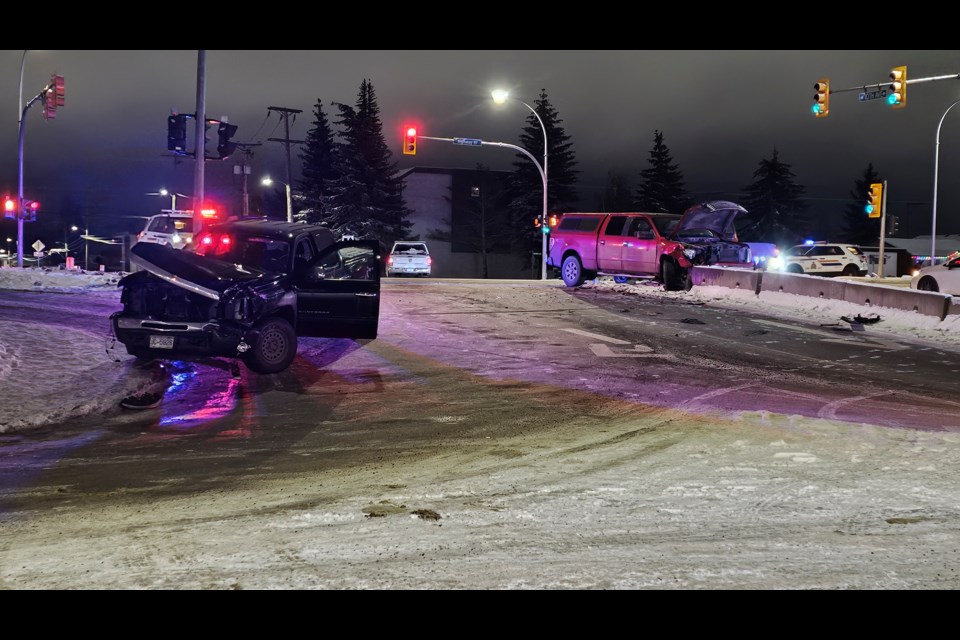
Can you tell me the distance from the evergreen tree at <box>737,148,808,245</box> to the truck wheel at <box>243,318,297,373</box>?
79.8 metres

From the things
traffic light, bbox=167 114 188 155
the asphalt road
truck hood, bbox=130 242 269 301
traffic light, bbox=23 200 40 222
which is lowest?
the asphalt road

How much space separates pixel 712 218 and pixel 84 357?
17162mm

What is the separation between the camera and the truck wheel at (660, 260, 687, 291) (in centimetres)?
2283

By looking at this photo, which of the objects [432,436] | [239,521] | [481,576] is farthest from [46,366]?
[481,576]

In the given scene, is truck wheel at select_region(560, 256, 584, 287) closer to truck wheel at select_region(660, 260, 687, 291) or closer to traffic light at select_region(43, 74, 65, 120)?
truck wheel at select_region(660, 260, 687, 291)

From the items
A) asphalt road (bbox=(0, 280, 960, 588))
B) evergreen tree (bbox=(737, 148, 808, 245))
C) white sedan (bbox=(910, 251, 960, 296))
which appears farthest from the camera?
evergreen tree (bbox=(737, 148, 808, 245))

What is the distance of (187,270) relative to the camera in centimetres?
1005

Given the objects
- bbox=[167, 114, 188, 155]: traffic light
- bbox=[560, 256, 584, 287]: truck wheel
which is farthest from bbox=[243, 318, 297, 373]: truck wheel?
bbox=[560, 256, 584, 287]: truck wheel

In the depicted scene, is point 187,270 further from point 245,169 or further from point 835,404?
point 245,169

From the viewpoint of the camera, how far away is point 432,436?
7867mm

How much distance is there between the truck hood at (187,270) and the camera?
9.84 metres

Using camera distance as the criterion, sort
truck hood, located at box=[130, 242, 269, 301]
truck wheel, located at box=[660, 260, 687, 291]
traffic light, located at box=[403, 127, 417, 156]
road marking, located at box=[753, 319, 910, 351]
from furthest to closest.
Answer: traffic light, located at box=[403, 127, 417, 156] → truck wheel, located at box=[660, 260, 687, 291] → road marking, located at box=[753, 319, 910, 351] → truck hood, located at box=[130, 242, 269, 301]

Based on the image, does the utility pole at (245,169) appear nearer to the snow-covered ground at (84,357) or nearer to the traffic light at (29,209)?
the traffic light at (29,209)

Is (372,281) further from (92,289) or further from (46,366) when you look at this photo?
(92,289)
